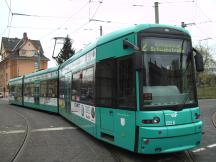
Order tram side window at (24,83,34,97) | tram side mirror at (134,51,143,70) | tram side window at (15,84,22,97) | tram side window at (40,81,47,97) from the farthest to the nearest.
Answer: tram side window at (15,84,22,97)
tram side window at (24,83,34,97)
tram side window at (40,81,47,97)
tram side mirror at (134,51,143,70)

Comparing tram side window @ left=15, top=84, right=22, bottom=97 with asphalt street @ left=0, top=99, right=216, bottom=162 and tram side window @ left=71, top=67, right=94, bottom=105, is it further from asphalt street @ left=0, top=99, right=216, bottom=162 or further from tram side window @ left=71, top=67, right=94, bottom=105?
asphalt street @ left=0, top=99, right=216, bottom=162

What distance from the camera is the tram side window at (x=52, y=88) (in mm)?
18625

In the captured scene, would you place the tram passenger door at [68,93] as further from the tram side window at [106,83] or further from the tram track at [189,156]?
the tram track at [189,156]

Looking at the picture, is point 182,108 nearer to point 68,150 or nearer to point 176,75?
point 176,75

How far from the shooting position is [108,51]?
809 centimetres

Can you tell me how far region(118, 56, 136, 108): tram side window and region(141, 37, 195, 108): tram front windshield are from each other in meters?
0.33

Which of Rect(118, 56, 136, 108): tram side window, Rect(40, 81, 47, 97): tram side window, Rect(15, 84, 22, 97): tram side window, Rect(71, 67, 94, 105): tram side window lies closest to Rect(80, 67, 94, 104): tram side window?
Rect(71, 67, 94, 105): tram side window

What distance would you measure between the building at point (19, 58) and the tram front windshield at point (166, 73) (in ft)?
194

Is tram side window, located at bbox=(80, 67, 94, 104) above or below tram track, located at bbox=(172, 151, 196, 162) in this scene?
above

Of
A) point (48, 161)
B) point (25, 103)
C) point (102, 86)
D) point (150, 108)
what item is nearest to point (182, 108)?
point (150, 108)

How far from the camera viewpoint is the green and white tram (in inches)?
258

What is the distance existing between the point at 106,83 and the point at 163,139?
2.31 meters

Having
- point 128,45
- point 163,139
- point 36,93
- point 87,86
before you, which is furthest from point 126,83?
point 36,93

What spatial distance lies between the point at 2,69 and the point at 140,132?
244ft
